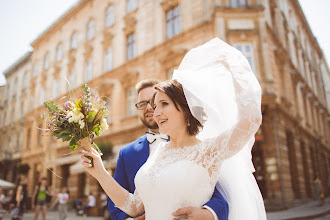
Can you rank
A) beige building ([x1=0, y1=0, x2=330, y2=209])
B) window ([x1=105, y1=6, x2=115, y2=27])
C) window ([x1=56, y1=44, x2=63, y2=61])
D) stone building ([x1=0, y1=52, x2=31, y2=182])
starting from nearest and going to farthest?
beige building ([x1=0, y1=0, x2=330, y2=209]), window ([x1=105, y1=6, x2=115, y2=27]), window ([x1=56, y1=44, x2=63, y2=61]), stone building ([x1=0, y1=52, x2=31, y2=182])

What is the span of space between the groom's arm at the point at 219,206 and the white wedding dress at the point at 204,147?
4cm

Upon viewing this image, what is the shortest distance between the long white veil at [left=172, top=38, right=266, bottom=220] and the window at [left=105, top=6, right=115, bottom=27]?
59.6ft

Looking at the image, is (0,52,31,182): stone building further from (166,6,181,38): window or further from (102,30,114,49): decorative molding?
(166,6,181,38): window

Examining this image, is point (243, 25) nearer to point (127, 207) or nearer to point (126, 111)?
point (126, 111)

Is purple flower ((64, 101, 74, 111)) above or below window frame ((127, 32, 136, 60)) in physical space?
below

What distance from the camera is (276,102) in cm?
1170

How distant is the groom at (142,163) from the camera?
1437mm

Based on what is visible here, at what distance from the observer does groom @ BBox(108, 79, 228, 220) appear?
4.71ft

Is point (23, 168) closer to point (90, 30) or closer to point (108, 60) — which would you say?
point (108, 60)

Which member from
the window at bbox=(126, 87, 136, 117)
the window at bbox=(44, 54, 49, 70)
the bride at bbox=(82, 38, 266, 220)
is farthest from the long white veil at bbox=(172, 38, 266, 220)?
the window at bbox=(44, 54, 49, 70)

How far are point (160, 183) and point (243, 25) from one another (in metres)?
12.0

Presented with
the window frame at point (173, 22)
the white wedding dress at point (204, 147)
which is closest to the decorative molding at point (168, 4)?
the window frame at point (173, 22)

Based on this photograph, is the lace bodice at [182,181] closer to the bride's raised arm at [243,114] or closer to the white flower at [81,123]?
the bride's raised arm at [243,114]

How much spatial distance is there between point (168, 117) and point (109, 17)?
63.2 feet
